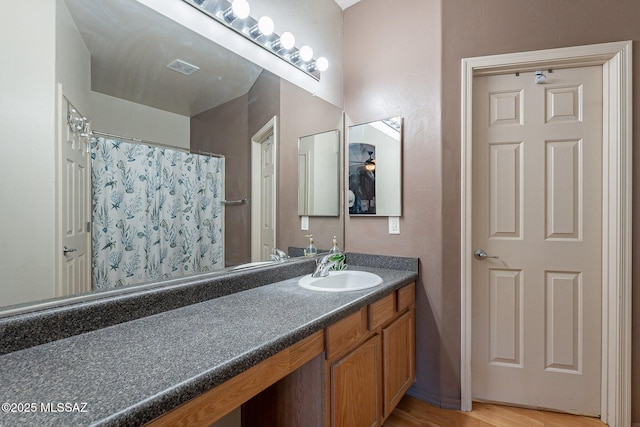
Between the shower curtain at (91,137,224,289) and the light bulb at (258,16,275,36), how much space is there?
747 mm

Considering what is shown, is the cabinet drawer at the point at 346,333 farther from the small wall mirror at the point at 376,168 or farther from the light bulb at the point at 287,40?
the light bulb at the point at 287,40

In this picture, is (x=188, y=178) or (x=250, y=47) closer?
(x=188, y=178)

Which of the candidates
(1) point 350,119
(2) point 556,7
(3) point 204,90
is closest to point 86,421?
(3) point 204,90

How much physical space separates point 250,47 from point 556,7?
1.68m

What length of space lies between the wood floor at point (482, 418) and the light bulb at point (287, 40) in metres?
2.18

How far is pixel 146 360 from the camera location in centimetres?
77

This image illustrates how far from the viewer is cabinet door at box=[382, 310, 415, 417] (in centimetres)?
159

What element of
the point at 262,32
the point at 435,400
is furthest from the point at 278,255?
the point at 435,400

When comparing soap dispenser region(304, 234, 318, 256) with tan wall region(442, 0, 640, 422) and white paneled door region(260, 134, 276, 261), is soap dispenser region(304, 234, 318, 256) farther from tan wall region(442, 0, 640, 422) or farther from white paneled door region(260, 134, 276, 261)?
tan wall region(442, 0, 640, 422)

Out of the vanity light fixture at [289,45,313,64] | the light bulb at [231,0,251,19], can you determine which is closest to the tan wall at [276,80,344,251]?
the vanity light fixture at [289,45,313,64]

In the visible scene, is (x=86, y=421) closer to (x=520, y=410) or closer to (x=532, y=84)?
(x=520, y=410)

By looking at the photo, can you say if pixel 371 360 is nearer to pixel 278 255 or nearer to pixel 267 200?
pixel 278 255

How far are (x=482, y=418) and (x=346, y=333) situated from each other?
3.85 ft

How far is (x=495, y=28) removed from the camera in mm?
1808
